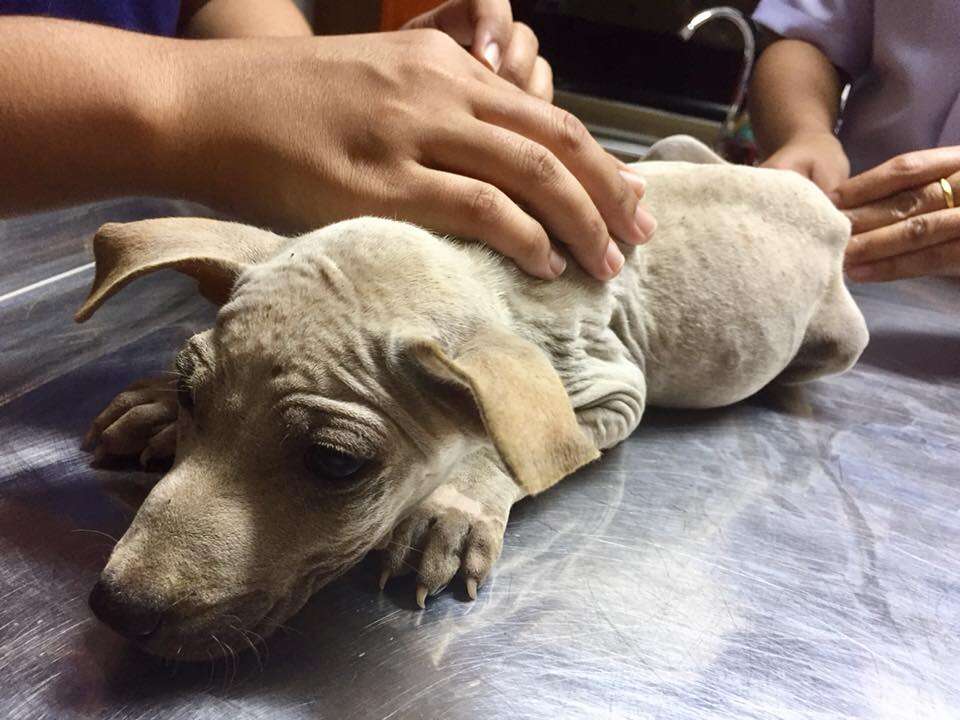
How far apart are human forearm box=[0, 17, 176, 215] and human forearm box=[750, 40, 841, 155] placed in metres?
2.41

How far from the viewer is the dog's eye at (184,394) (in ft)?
3.66

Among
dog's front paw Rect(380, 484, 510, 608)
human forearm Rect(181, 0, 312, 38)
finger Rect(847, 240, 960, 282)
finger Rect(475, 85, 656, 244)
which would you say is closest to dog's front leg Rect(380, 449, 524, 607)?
dog's front paw Rect(380, 484, 510, 608)

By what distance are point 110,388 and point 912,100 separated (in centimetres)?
302

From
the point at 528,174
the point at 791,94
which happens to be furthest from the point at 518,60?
the point at 791,94

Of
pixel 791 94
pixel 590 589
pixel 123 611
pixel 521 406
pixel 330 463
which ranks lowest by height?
pixel 590 589

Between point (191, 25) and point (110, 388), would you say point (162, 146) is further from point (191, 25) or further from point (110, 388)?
point (191, 25)

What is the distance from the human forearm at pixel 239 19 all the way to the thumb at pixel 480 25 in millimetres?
665

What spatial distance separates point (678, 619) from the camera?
49.6 inches

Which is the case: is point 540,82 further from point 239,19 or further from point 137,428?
point 137,428

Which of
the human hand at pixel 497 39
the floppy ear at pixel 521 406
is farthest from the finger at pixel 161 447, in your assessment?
the human hand at pixel 497 39

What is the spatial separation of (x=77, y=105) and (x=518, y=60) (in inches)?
43.1

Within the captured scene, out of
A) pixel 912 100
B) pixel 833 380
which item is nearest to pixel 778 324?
pixel 833 380

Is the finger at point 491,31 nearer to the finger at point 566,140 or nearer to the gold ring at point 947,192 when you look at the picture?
the finger at point 566,140

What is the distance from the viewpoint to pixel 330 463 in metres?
1.05
